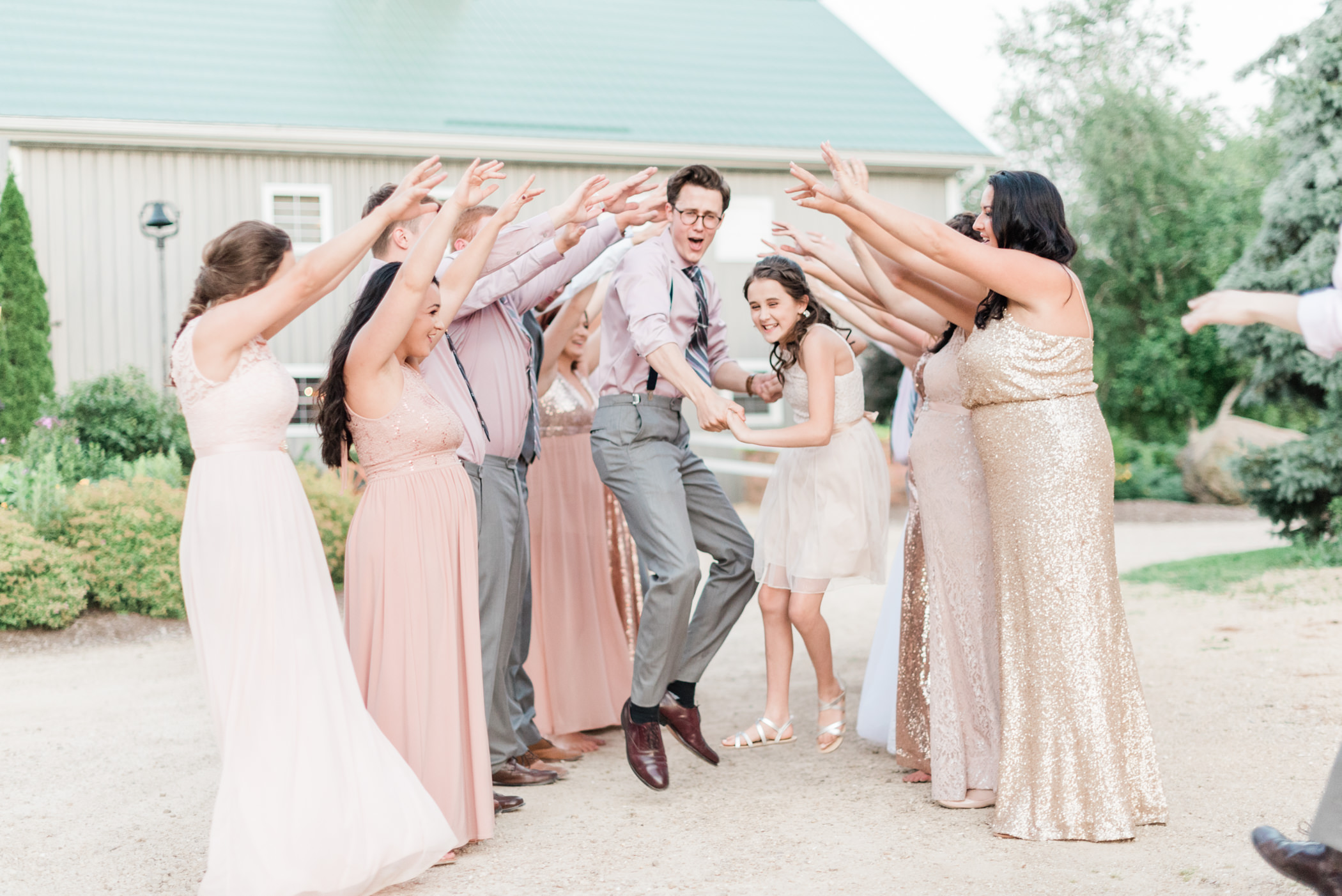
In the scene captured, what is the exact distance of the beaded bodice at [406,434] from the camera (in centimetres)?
396

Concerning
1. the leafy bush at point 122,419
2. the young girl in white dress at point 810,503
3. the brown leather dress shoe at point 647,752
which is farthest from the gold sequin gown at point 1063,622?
the leafy bush at point 122,419

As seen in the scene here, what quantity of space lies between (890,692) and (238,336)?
3.25m

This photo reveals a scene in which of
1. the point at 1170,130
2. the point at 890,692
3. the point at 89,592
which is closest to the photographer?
the point at 890,692

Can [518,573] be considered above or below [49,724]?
above

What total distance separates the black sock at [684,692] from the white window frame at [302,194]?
12.3 metres

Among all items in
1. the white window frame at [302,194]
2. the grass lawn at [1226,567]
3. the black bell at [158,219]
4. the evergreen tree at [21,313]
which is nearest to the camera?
the grass lawn at [1226,567]

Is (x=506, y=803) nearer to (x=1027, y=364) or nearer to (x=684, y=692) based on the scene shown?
(x=684, y=692)

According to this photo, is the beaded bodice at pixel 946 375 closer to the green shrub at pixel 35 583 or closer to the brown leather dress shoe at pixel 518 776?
the brown leather dress shoe at pixel 518 776

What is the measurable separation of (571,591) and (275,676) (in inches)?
93.3

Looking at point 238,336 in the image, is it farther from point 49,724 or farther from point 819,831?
point 49,724

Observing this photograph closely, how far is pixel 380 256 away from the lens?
15.0ft

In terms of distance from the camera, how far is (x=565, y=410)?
19.6ft

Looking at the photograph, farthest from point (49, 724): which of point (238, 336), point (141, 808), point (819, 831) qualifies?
point (819, 831)

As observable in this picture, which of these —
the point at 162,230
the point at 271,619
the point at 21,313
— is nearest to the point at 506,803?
the point at 271,619
